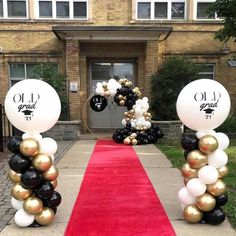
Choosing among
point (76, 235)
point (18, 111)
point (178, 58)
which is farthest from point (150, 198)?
point (178, 58)

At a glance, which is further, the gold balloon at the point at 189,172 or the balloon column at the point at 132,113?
the balloon column at the point at 132,113

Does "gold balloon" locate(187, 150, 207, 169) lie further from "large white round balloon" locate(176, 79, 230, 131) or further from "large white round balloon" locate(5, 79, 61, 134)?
"large white round balloon" locate(5, 79, 61, 134)

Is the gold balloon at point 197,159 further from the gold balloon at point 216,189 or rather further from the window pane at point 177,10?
the window pane at point 177,10

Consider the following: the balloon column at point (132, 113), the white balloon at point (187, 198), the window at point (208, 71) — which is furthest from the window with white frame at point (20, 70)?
the white balloon at point (187, 198)

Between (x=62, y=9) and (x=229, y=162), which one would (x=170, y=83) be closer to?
(x=229, y=162)

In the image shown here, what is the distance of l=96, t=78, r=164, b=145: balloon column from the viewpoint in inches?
441

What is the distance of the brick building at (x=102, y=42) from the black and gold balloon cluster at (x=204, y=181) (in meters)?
9.61


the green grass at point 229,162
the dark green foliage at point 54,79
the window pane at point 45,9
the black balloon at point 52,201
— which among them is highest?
the window pane at point 45,9

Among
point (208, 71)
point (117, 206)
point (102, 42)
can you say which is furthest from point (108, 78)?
point (117, 206)

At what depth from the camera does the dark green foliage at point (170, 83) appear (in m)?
13.0

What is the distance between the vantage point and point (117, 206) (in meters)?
5.05

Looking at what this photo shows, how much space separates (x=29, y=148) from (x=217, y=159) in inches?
90.6

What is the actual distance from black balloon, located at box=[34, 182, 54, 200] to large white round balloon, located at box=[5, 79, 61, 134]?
0.72 m

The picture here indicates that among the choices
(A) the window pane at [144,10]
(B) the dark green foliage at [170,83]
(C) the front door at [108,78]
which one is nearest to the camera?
(B) the dark green foliage at [170,83]
